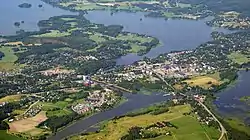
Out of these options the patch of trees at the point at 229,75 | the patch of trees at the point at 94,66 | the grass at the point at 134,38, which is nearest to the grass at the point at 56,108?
the patch of trees at the point at 94,66

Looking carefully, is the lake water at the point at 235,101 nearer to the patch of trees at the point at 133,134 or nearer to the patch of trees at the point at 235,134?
the patch of trees at the point at 235,134

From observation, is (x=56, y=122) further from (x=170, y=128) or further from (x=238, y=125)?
(x=238, y=125)

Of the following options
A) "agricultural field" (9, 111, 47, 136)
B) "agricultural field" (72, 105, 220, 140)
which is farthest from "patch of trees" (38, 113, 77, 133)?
"agricultural field" (72, 105, 220, 140)

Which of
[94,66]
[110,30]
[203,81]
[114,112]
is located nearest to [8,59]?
[94,66]

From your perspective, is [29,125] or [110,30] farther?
[110,30]

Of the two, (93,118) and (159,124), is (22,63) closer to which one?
(93,118)

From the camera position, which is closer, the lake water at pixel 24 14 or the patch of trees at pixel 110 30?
the patch of trees at pixel 110 30
